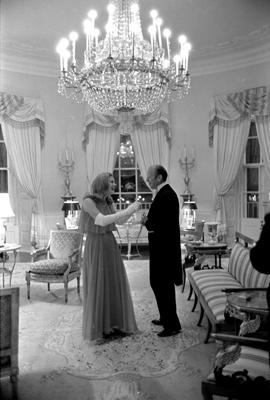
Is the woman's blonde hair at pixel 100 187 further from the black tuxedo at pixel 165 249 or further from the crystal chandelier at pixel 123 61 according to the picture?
the crystal chandelier at pixel 123 61

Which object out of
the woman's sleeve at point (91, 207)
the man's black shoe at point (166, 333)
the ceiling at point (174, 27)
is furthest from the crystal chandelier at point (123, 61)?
the man's black shoe at point (166, 333)

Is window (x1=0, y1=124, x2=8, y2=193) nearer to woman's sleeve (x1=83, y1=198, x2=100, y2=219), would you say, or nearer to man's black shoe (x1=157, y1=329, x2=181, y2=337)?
woman's sleeve (x1=83, y1=198, x2=100, y2=219)

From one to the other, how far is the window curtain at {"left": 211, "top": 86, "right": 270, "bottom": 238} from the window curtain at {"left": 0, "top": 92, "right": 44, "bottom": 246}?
3503mm

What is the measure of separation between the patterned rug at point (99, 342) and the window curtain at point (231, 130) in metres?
3.47

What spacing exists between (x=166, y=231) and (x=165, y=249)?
18 cm

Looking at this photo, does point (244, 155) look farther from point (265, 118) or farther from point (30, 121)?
point (30, 121)

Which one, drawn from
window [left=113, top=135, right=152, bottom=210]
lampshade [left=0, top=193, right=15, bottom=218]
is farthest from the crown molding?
lampshade [left=0, top=193, right=15, bottom=218]

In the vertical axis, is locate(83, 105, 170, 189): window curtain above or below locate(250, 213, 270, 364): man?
above

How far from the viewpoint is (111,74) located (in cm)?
502

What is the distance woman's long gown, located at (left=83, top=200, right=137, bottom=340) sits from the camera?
3.80 meters

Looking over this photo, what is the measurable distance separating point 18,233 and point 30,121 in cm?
225

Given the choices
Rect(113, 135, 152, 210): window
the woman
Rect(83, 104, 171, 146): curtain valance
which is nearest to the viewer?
the woman

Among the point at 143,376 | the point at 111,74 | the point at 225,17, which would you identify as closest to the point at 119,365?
the point at 143,376

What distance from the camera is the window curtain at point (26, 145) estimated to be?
7977 mm
